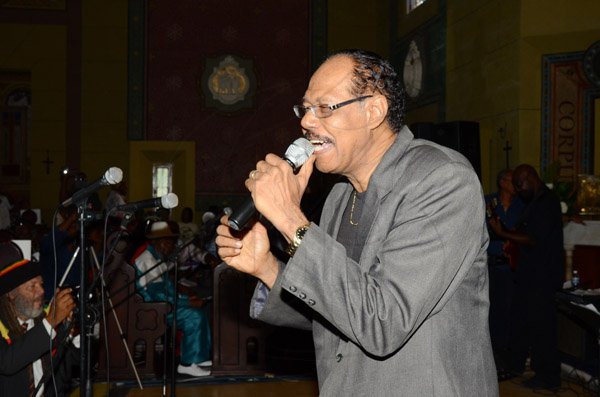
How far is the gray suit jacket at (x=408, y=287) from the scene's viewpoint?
1.69 metres

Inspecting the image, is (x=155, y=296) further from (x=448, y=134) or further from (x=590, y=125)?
(x=590, y=125)

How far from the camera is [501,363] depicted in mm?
7680

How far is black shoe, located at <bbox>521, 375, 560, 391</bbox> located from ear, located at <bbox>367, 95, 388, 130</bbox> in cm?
526

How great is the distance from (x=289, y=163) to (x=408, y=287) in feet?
1.43

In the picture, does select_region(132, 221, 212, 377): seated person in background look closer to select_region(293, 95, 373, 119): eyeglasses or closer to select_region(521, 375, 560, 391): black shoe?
select_region(521, 375, 560, 391): black shoe

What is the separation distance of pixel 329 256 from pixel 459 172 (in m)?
0.40

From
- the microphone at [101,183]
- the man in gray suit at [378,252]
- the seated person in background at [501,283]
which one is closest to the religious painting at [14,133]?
the seated person in background at [501,283]

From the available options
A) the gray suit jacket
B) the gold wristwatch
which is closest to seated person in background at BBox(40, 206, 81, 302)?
the gray suit jacket

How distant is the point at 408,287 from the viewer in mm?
1698

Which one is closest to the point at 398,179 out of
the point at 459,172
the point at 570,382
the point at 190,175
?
the point at 459,172

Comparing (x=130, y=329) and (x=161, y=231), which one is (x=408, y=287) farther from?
(x=161, y=231)

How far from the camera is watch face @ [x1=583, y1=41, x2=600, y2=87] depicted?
368 inches

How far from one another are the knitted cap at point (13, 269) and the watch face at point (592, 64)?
7.45m

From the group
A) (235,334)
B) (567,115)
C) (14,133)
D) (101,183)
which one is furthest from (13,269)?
(14,133)
